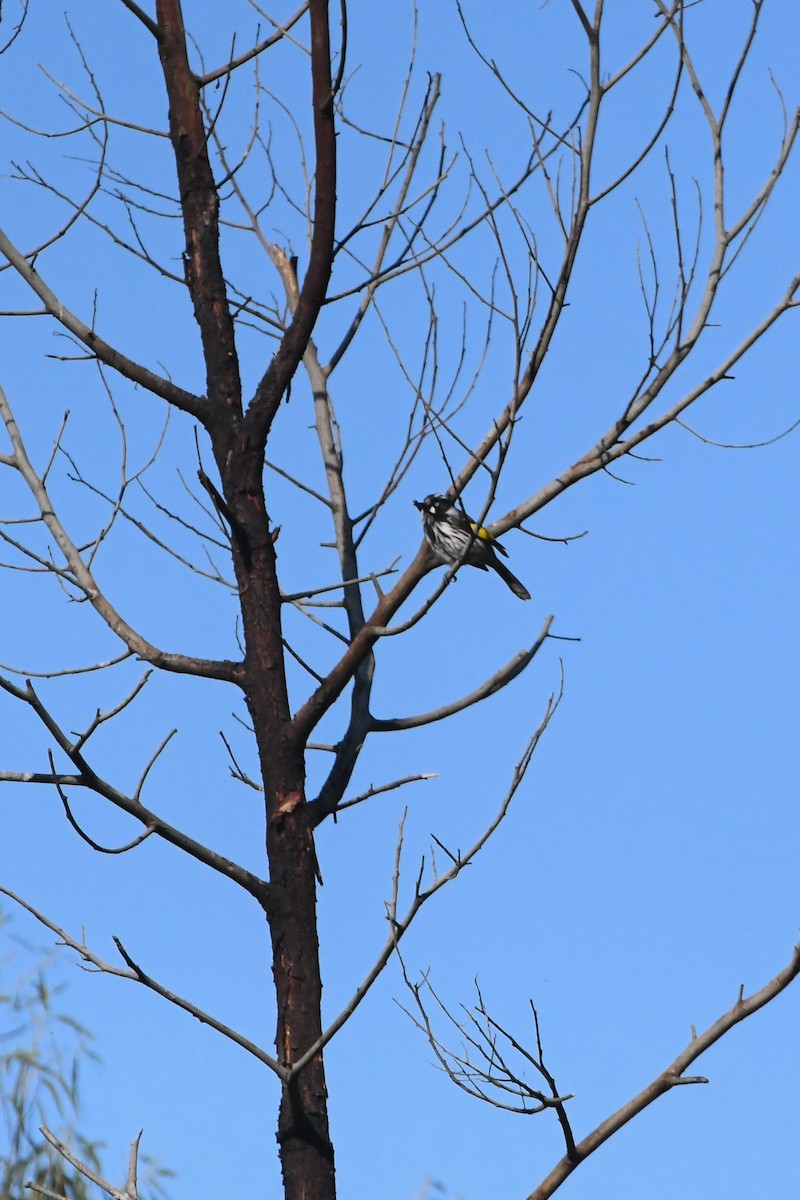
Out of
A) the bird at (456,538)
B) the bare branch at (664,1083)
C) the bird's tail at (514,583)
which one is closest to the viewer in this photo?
the bare branch at (664,1083)

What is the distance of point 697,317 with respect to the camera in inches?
151

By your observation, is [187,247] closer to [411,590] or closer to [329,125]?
[329,125]

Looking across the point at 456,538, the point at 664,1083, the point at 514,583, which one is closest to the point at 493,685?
the point at 664,1083

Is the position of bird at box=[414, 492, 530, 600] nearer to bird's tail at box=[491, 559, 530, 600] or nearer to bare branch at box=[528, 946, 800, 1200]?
bird's tail at box=[491, 559, 530, 600]

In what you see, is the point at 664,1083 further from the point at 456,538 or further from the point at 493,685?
the point at 456,538

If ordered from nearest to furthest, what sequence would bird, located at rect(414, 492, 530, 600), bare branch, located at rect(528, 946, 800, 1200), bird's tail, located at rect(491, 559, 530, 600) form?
1. bare branch, located at rect(528, 946, 800, 1200)
2. bird, located at rect(414, 492, 530, 600)
3. bird's tail, located at rect(491, 559, 530, 600)

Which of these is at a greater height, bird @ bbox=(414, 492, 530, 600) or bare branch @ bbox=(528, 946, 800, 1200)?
bird @ bbox=(414, 492, 530, 600)

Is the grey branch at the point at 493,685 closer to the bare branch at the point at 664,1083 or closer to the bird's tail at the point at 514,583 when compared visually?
the bare branch at the point at 664,1083

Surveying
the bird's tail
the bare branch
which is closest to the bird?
the bird's tail

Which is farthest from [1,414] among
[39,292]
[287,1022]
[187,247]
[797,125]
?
[797,125]

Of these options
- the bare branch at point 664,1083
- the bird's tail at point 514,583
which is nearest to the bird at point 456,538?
the bird's tail at point 514,583

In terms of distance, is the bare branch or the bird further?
the bird

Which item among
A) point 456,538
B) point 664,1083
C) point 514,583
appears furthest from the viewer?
point 514,583

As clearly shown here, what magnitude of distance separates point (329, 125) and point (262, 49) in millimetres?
956
